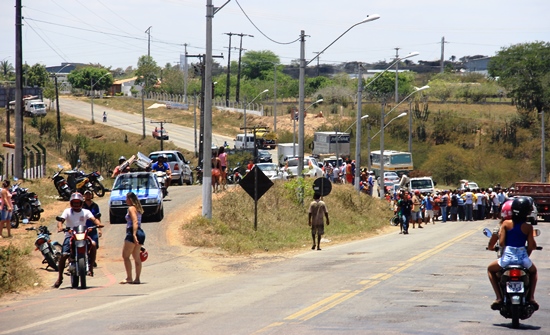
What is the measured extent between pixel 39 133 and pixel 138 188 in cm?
5674

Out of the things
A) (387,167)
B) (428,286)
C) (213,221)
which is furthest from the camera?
(387,167)

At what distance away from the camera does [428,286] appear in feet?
51.4

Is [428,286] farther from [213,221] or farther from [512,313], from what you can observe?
[213,221]

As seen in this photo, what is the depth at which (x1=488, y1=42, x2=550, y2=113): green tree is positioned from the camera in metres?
102

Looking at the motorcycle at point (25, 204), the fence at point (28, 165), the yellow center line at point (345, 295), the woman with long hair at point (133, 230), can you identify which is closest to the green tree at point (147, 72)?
the fence at point (28, 165)

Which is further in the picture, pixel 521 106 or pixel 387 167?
pixel 521 106

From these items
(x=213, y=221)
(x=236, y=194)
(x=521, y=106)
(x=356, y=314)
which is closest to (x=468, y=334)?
(x=356, y=314)

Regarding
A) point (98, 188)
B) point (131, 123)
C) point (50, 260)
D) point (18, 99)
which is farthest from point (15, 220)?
point (131, 123)

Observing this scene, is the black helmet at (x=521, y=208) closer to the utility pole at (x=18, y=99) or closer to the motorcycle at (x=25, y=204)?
the motorcycle at (x=25, y=204)

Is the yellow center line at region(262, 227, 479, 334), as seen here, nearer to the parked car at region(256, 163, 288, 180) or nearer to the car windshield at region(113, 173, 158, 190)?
the car windshield at region(113, 173, 158, 190)

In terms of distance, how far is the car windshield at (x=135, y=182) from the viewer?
1068 inches

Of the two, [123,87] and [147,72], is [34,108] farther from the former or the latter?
[123,87]

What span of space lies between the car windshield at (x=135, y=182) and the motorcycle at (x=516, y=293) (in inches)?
688

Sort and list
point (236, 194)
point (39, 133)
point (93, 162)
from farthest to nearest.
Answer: point (39, 133) → point (93, 162) → point (236, 194)
